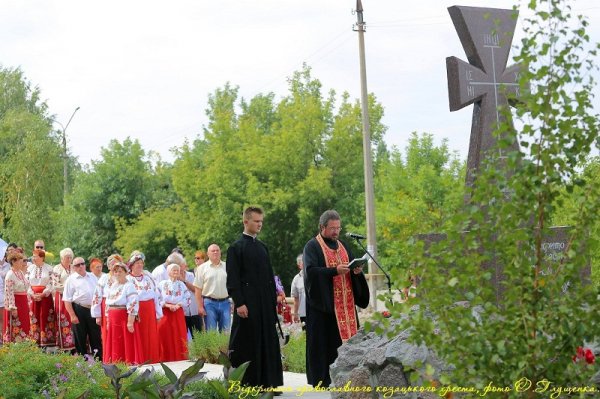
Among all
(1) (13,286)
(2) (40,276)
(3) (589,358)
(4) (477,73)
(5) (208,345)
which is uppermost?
(4) (477,73)

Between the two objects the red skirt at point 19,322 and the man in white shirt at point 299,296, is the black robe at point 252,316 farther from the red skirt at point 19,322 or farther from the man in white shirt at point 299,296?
the red skirt at point 19,322

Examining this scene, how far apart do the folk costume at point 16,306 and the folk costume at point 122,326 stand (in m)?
1.20

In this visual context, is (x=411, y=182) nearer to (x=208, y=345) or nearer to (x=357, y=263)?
(x=208, y=345)

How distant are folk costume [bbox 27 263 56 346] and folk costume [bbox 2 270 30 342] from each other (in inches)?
11.9

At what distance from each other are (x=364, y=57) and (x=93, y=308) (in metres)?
12.8

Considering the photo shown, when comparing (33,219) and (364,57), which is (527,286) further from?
(33,219)

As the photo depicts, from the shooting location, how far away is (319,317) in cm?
1090

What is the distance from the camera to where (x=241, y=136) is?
4541 centimetres

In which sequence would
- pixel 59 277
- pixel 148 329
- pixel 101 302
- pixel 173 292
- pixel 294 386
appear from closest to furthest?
pixel 294 386 < pixel 148 329 < pixel 101 302 < pixel 173 292 < pixel 59 277

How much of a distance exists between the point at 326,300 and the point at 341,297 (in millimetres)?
215

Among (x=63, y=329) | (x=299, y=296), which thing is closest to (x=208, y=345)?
(x=299, y=296)

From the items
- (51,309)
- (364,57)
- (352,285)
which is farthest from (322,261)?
(364,57)

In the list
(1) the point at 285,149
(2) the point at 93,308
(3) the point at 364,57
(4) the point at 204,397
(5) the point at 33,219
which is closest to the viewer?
(4) the point at 204,397

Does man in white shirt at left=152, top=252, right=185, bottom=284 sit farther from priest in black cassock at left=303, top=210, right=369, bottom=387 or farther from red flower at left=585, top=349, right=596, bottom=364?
red flower at left=585, top=349, right=596, bottom=364
